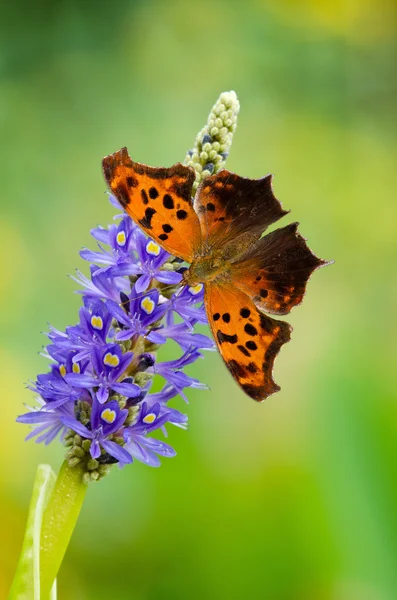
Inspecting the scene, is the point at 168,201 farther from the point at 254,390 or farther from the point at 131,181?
the point at 254,390

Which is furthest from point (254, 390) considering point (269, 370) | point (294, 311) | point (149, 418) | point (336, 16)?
point (336, 16)

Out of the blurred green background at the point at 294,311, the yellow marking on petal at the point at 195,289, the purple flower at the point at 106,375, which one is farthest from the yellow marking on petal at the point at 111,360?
the blurred green background at the point at 294,311

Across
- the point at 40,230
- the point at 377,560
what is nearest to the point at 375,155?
the point at 40,230

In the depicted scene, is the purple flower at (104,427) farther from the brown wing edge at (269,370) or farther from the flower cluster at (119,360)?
the brown wing edge at (269,370)

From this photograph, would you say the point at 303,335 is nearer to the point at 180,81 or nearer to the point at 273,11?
the point at 180,81

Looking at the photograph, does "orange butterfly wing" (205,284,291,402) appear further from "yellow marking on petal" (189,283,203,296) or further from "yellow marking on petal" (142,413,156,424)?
"yellow marking on petal" (142,413,156,424)

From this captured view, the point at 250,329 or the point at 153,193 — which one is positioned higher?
the point at 153,193

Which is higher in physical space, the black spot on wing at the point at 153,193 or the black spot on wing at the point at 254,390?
the black spot on wing at the point at 153,193
